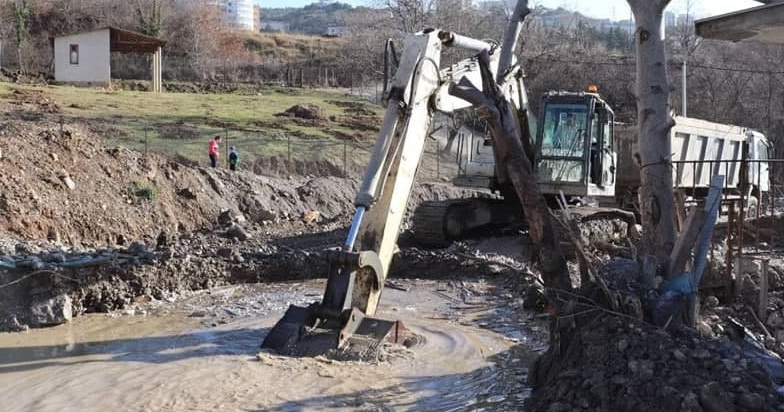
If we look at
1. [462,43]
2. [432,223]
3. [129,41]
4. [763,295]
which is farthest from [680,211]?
[129,41]

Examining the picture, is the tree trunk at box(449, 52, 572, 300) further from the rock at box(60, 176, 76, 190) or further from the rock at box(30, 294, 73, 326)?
the rock at box(60, 176, 76, 190)

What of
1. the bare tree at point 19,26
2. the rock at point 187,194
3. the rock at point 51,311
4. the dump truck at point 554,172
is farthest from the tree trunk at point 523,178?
the bare tree at point 19,26

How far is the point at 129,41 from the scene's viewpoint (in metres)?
40.8

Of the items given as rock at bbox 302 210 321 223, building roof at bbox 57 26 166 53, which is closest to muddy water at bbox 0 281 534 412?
rock at bbox 302 210 321 223

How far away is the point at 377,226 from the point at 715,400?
4126mm

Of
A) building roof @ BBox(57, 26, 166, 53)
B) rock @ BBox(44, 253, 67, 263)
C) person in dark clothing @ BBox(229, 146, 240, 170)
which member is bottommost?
rock @ BBox(44, 253, 67, 263)

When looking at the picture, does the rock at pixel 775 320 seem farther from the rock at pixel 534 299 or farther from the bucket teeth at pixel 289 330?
the bucket teeth at pixel 289 330

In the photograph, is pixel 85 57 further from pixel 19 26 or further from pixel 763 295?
pixel 763 295

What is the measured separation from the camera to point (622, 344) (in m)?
6.24

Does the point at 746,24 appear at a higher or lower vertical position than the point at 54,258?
higher

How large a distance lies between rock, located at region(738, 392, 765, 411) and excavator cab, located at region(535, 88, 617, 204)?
9.49 m

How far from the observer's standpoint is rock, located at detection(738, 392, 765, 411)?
17.6ft

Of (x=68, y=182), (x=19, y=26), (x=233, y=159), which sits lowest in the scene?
(x=68, y=182)

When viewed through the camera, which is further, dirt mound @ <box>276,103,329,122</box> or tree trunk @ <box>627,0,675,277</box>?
dirt mound @ <box>276,103,329,122</box>
